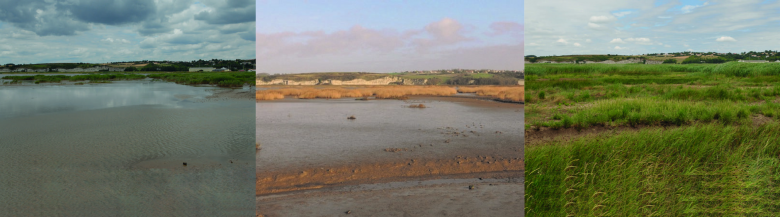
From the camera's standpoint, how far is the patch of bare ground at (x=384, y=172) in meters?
8.15

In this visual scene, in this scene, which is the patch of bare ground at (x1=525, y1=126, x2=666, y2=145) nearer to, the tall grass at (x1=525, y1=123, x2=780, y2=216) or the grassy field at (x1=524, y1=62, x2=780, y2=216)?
the grassy field at (x1=524, y1=62, x2=780, y2=216)

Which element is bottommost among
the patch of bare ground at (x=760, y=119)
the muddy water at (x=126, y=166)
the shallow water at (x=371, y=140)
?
the muddy water at (x=126, y=166)

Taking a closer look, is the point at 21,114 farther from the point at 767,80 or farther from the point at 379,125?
the point at 767,80

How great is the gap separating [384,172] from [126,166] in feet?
23.5

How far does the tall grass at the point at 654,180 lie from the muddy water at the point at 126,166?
518 cm

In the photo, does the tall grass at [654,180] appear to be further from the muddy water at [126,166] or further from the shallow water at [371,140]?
the muddy water at [126,166]

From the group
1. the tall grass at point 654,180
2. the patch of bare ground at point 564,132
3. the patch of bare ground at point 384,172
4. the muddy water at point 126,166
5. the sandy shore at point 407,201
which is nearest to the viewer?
the tall grass at point 654,180

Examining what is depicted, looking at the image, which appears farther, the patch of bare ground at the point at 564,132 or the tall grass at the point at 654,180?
the patch of bare ground at the point at 564,132

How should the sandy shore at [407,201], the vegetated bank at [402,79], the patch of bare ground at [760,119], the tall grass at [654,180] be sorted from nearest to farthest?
the tall grass at [654,180] < the sandy shore at [407,201] < the patch of bare ground at [760,119] < the vegetated bank at [402,79]

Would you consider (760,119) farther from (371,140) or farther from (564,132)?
(371,140)

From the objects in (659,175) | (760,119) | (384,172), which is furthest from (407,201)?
(760,119)

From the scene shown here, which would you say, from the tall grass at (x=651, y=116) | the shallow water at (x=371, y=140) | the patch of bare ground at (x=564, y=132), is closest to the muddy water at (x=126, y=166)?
the shallow water at (x=371, y=140)

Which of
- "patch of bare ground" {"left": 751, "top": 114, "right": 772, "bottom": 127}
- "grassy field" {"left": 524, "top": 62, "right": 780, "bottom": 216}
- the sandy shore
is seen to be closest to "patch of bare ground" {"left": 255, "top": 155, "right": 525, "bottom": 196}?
the sandy shore

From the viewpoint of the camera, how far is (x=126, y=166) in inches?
429
